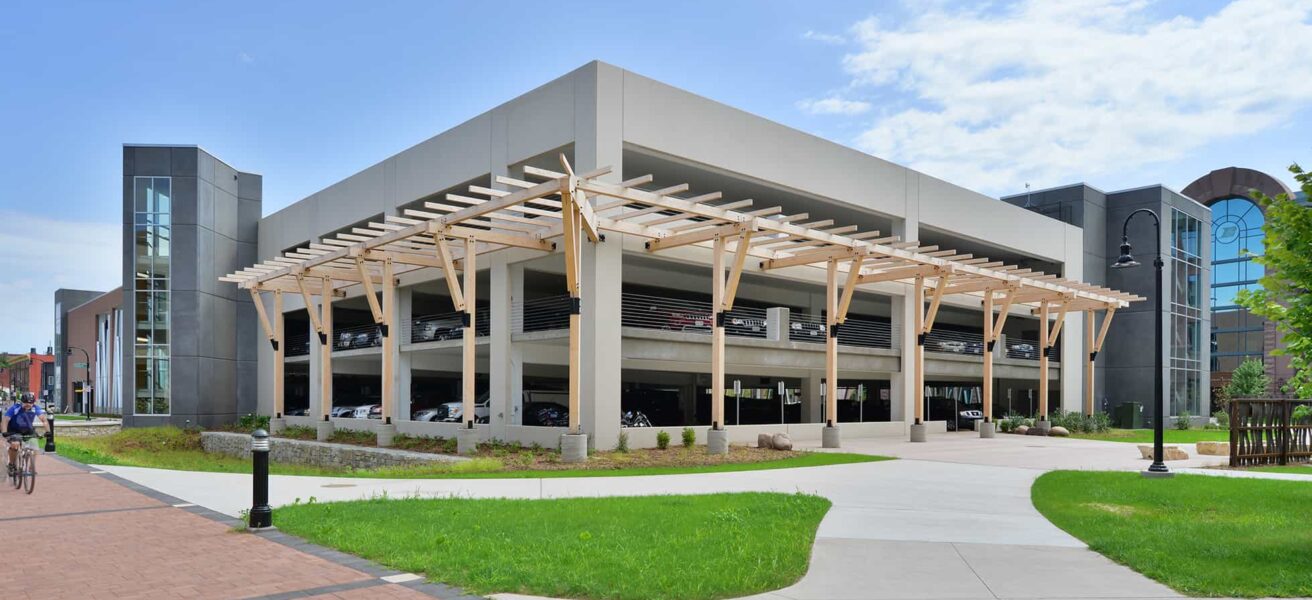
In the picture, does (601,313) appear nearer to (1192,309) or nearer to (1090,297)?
(1090,297)

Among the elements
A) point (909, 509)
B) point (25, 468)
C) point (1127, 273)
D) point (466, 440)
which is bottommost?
point (466, 440)

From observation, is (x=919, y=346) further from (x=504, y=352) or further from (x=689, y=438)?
(x=504, y=352)

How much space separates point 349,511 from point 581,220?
1240 cm

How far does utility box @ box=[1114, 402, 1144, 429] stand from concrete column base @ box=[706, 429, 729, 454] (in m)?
31.8

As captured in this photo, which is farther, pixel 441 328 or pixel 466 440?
pixel 441 328

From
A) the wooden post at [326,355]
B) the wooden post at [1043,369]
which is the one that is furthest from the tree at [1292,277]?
the wooden post at [1043,369]

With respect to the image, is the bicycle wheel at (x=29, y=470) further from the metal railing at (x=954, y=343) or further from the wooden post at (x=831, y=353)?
the metal railing at (x=954, y=343)

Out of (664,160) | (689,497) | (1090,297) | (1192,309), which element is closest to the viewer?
(689,497)

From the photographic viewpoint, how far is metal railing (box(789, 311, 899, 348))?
32.5 m

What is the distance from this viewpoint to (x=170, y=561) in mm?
8594

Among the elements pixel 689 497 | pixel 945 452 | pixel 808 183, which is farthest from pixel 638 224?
pixel 689 497

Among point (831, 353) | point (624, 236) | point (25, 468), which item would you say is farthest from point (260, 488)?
point (831, 353)

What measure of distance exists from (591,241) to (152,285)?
28794mm

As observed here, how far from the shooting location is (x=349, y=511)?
Result: 11258mm
